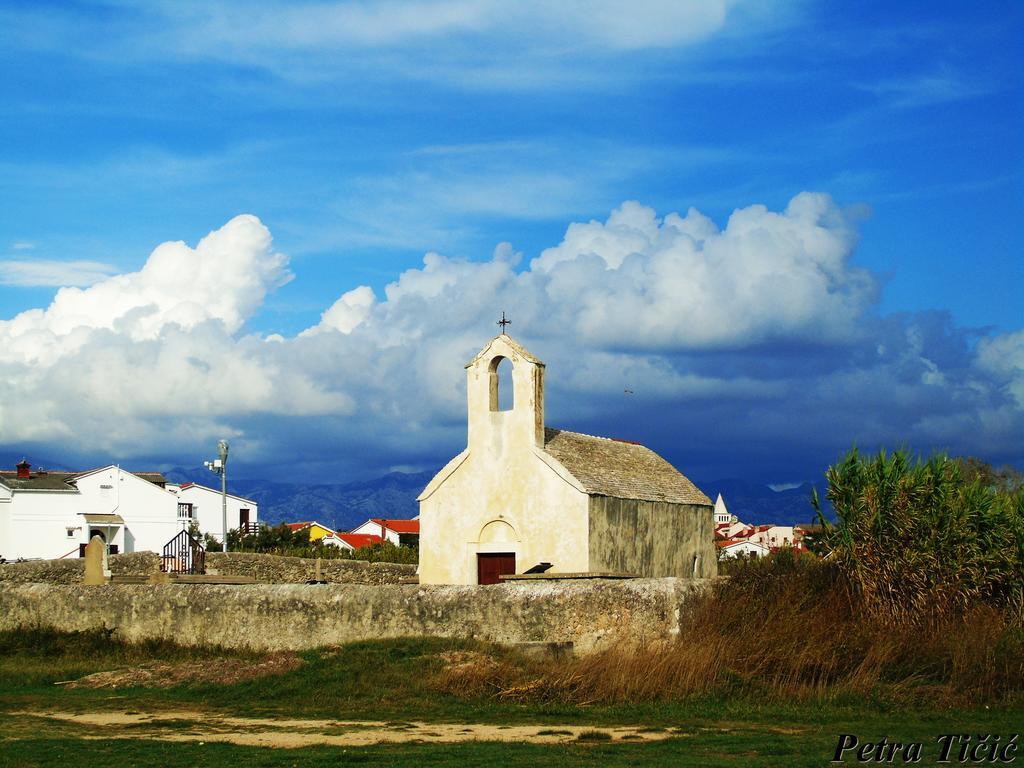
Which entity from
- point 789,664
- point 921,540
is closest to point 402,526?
point 921,540

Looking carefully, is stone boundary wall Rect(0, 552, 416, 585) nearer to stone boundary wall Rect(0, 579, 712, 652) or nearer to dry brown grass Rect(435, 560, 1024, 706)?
stone boundary wall Rect(0, 579, 712, 652)

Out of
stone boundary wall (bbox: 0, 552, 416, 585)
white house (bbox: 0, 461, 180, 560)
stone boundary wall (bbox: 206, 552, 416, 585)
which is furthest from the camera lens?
white house (bbox: 0, 461, 180, 560)

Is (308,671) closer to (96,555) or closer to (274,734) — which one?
(274,734)

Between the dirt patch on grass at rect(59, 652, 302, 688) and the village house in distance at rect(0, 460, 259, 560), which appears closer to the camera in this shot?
the dirt patch on grass at rect(59, 652, 302, 688)

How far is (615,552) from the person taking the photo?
121ft

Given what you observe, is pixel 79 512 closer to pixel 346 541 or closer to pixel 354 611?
pixel 346 541

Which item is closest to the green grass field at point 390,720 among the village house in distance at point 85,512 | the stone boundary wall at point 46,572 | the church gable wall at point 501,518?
the church gable wall at point 501,518

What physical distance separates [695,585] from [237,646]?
1046 centimetres

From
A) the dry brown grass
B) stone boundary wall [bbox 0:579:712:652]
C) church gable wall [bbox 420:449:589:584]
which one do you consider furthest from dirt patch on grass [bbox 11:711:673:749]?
church gable wall [bbox 420:449:589:584]

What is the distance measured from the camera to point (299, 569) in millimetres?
46062

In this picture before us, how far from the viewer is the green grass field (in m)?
15.8

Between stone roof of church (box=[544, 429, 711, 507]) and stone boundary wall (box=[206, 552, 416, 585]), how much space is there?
904 cm

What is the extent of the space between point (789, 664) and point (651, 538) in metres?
18.0

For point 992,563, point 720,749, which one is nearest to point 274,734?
point 720,749
